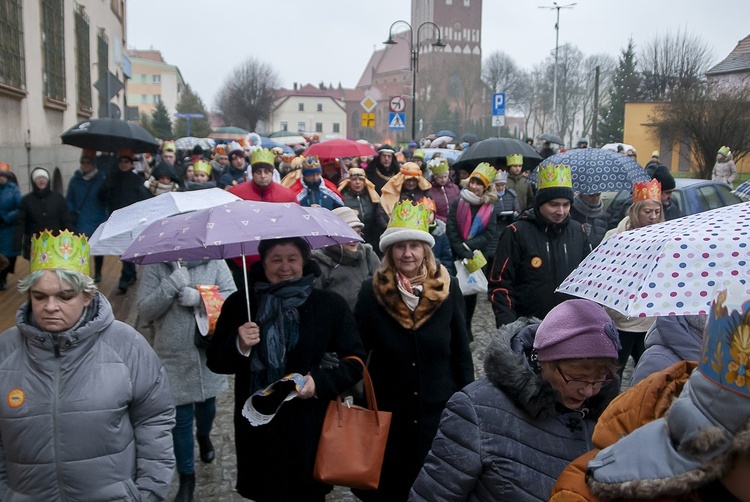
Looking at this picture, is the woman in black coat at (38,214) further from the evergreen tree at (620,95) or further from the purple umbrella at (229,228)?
the evergreen tree at (620,95)

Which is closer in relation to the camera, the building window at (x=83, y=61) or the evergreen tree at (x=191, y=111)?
the building window at (x=83, y=61)

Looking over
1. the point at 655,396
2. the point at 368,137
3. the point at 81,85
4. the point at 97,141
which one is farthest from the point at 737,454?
the point at 368,137

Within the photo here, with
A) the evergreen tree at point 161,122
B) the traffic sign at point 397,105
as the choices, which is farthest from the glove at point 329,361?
the evergreen tree at point 161,122

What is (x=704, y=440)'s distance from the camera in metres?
1.33

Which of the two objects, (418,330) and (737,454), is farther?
(418,330)

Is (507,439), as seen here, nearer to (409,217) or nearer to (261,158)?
(409,217)

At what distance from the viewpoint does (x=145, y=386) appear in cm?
324

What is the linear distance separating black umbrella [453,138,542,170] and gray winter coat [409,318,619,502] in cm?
934

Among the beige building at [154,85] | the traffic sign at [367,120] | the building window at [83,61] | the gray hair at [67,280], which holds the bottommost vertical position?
the gray hair at [67,280]

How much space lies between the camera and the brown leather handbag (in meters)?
3.84

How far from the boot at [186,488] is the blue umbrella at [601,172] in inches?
154

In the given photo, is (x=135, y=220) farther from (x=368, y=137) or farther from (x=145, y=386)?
(x=368, y=137)

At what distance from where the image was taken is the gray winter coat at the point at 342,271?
560cm

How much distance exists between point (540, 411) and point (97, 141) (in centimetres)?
900
